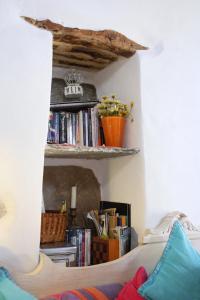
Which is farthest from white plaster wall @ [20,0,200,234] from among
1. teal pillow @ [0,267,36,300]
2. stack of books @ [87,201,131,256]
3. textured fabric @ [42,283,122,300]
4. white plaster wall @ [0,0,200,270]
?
teal pillow @ [0,267,36,300]

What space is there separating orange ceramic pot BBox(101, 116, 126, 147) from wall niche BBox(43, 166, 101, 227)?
35 cm

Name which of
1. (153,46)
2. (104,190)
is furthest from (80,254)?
(153,46)

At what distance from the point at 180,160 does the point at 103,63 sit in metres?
0.84

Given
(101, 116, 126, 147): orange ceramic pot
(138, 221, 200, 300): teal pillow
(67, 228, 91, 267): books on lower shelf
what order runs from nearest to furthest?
1. (138, 221, 200, 300): teal pillow
2. (67, 228, 91, 267): books on lower shelf
3. (101, 116, 126, 147): orange ceramic pot

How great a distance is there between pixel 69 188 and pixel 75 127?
0.43 m

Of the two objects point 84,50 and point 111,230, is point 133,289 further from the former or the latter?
point 84,50

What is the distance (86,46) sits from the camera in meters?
1.98

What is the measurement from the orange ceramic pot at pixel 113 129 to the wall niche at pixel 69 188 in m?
0.35

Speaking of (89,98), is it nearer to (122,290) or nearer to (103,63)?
(103,63)

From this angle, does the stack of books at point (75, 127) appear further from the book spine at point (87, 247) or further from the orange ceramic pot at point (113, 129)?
the book spine at point (87, 247)

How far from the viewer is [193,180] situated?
85.1 inches

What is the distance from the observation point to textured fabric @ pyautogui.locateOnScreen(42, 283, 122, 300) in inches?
59.2

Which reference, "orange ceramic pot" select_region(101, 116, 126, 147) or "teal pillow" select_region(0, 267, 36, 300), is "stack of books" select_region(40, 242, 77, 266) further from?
"orange ceramic pot" select_region(101, 116, 126, 147)

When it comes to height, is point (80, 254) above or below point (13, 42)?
below
